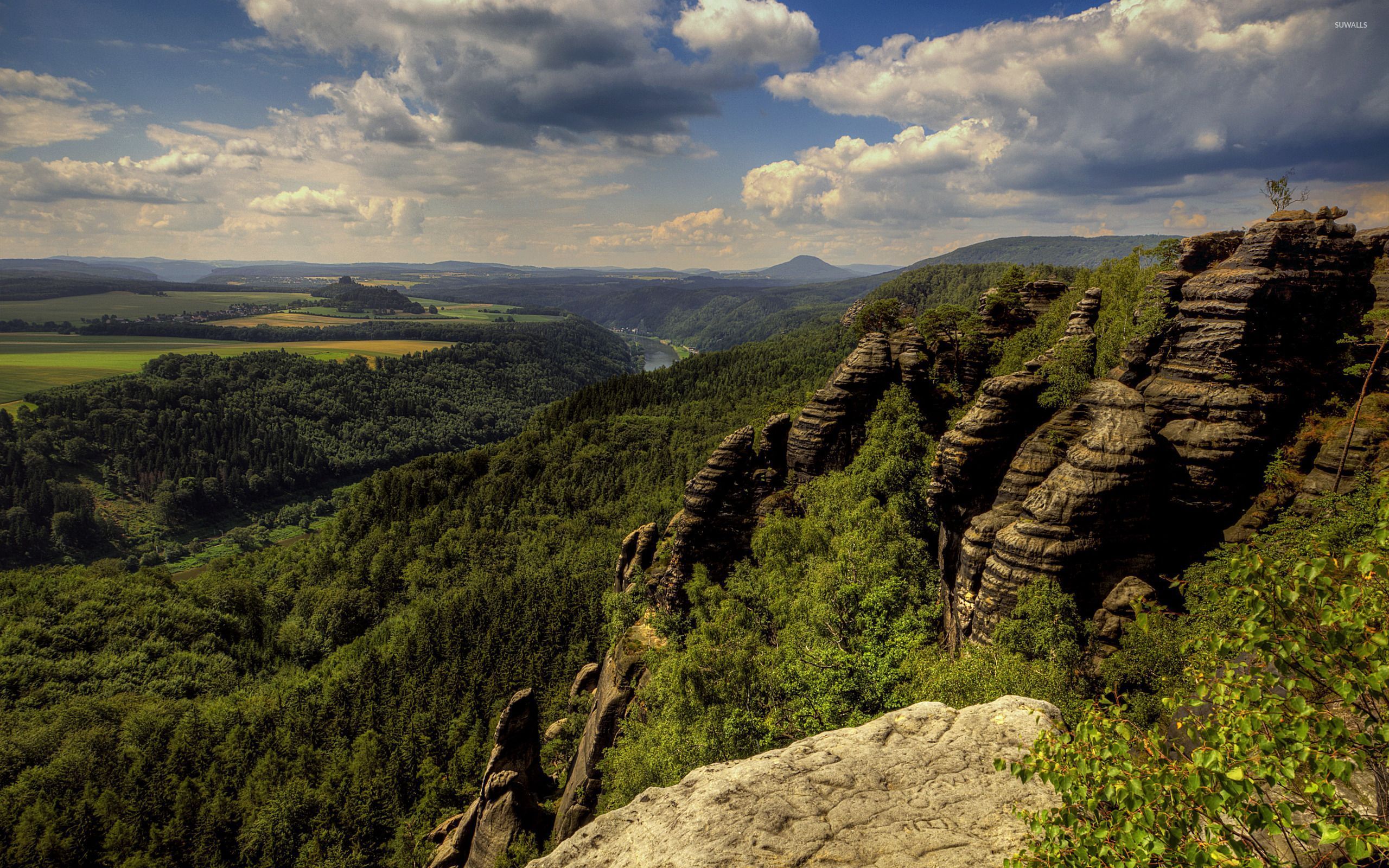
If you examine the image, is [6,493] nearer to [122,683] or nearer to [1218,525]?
[122,683]

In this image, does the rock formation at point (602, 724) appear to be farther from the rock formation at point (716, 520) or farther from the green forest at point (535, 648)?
the rock formation at point (716, 520)

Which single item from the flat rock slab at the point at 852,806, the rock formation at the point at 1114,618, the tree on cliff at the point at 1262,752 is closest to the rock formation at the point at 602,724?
the flat rock slab at the point at 852,806

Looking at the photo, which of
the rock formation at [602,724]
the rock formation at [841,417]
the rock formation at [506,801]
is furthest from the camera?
the rock formation at [841,417]

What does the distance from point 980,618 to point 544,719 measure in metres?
68.4

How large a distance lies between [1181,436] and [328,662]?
112339 millimetres

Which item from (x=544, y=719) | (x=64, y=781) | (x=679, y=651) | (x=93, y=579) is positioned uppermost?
(x=679, y=651)

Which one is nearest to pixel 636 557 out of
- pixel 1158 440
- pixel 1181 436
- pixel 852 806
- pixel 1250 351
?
pixel 1158 440

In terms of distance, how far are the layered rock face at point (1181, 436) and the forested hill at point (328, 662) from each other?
49405mm

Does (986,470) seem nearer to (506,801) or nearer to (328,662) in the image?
(506,801)

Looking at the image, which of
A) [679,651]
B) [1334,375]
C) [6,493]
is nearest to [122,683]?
[679,651]

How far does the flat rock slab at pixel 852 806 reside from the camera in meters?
12.0

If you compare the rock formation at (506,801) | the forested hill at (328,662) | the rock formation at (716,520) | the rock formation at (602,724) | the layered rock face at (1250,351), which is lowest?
the forested hill at (328,662)

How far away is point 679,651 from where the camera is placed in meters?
42.3

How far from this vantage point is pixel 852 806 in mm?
13156
